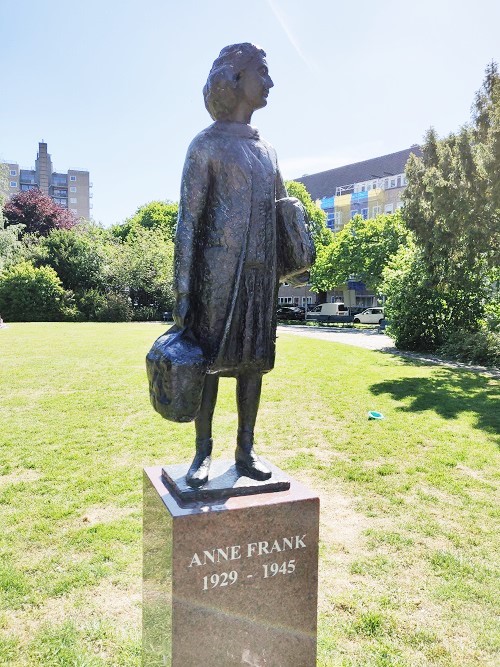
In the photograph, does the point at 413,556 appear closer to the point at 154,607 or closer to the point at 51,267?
the point at 154,607

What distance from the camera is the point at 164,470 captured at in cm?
310

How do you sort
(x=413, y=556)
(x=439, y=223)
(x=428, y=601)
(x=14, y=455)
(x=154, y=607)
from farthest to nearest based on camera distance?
1. (x=439, y=223)
2. (x=14, y=455)
3. (x=413, y=556)
4. (x=428, y=601)
5. (x=154, y=607)

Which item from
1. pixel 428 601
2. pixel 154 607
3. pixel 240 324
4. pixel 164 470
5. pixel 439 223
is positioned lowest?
pixel 428 601

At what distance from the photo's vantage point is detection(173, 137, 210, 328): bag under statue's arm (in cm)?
272

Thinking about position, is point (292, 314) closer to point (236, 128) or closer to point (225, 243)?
point (236, 128)

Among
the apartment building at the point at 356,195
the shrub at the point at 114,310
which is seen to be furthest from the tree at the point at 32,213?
the apartment building at the point at 356,195

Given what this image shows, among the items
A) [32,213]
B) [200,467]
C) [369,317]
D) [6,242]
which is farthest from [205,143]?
[32,213]

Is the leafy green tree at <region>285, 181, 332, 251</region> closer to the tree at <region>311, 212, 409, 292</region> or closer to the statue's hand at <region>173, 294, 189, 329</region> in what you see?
the tree at <region>311, 212, 409, 292</region>

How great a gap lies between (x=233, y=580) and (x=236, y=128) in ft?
8.16

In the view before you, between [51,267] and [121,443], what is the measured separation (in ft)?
108

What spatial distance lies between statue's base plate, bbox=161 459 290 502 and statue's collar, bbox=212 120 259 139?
1.97 metres

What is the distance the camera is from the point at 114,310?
35656mm

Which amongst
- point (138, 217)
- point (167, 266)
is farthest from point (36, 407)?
point (138, 217)

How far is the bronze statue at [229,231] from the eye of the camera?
2.77 meters
